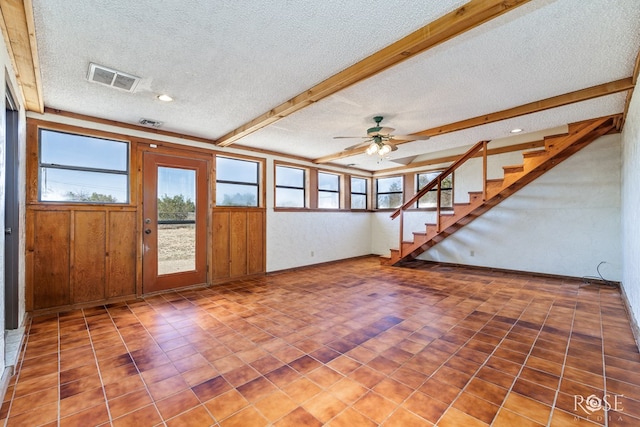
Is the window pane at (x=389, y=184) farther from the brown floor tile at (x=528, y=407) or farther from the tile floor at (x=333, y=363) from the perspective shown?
the brown floor tile at (x=528, y=407)

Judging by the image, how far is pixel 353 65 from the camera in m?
2.45

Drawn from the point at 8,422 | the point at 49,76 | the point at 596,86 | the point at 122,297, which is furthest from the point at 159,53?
the point at 596,86

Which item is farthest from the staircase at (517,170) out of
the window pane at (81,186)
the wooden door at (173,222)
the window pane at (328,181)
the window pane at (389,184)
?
the window pane at (81,186)

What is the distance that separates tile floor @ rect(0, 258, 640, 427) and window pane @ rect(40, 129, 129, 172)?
1932mm

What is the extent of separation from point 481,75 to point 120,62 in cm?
324

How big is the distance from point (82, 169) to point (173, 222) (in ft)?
4.36

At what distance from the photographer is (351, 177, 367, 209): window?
7.94m

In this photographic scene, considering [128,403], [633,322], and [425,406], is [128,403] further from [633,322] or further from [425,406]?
[633,322]

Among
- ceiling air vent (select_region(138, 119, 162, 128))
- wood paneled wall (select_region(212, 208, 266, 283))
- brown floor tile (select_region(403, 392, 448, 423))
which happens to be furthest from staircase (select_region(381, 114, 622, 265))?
ceiling air vent (select_region(138, 119, 162, 128))

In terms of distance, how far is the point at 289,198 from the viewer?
637 centimetres

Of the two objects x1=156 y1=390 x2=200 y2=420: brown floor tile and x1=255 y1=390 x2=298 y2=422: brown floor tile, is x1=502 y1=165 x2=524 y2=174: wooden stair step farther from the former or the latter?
x1=156 y1=390 x2=200 y2=420: brown floor tile

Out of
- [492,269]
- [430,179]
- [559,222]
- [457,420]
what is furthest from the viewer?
[430,179]

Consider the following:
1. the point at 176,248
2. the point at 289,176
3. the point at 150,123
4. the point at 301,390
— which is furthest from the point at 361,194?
the point at 301,390

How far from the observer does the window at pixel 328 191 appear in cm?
705
